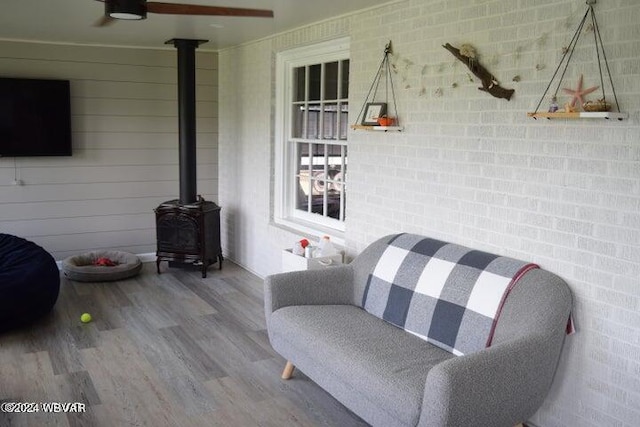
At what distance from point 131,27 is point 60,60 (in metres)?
1.26

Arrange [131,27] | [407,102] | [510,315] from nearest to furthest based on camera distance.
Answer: [510,315] → [407,102] → [131,27]

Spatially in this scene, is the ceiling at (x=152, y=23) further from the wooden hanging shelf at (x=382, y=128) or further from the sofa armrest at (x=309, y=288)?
the sofa armrest at (x=309, y=288)

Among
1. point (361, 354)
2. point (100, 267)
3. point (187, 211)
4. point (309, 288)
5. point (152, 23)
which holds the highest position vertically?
point (152, 23)

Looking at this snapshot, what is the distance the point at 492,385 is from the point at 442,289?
0.74m

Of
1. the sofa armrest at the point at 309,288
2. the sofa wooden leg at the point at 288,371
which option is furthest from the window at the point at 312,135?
the sofa wooden leg at the point at 288,371

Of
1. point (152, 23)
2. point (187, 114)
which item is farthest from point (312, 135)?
point (152, 23)

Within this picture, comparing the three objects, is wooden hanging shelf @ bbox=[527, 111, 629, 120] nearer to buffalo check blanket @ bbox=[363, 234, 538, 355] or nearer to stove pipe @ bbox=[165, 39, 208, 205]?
buffalo check blanket @ bbox=[363, 234, 538, 355]

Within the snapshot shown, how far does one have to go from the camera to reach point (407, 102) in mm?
3717

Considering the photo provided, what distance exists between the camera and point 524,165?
297 centimetres

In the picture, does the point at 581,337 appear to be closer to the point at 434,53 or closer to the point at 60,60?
the point at 434,53

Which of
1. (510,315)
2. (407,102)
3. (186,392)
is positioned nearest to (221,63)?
(407,102)

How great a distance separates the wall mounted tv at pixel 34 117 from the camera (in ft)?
18.2

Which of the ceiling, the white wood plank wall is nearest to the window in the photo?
the ceiling

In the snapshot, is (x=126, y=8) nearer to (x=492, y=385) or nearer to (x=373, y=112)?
(x=373, y=112)
